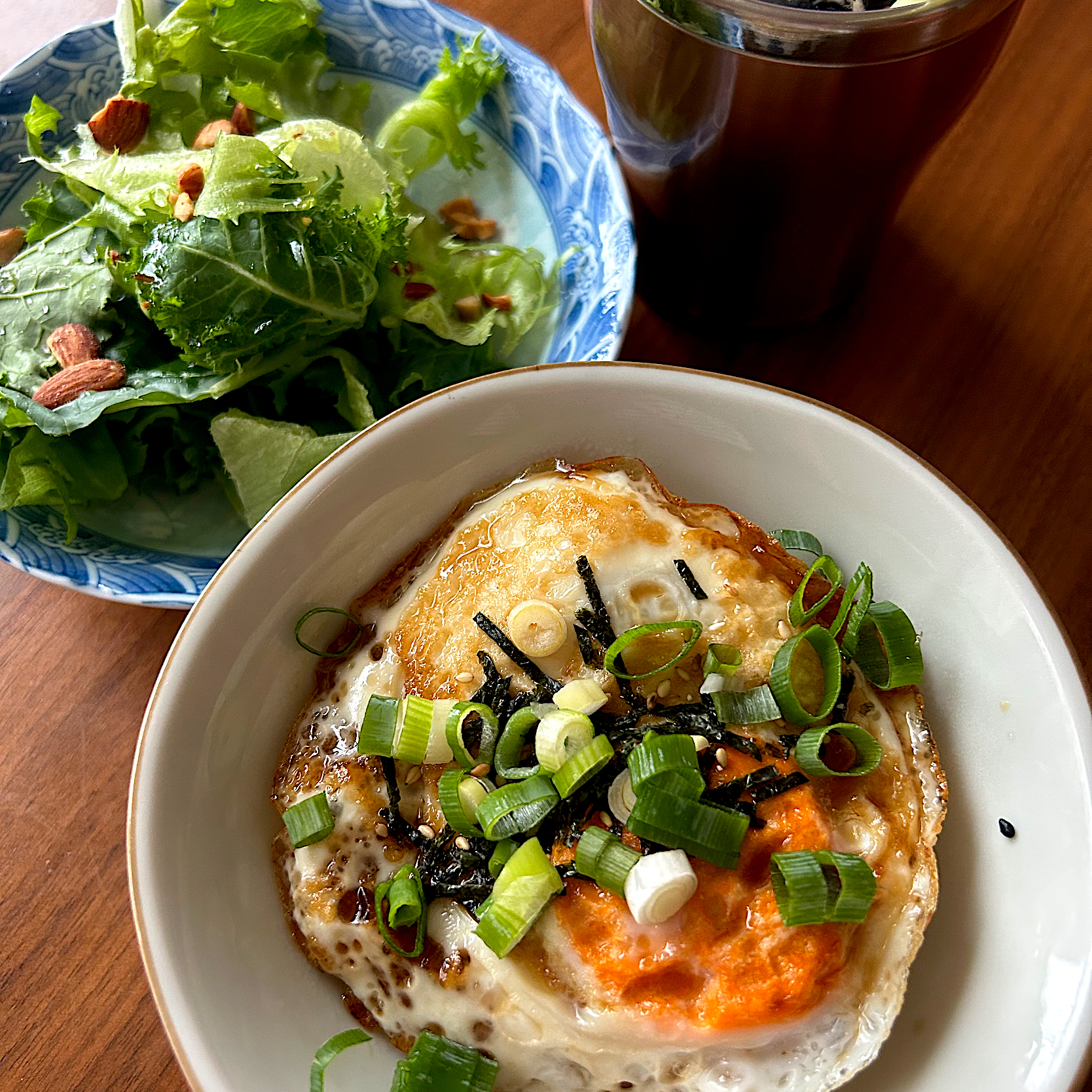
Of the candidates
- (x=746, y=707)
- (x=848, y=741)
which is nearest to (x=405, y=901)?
(x=746, y=707)

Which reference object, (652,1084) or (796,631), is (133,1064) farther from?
(796,631)

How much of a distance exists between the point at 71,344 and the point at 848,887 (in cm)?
159

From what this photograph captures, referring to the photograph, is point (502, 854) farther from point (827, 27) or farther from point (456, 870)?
point (827, 27)

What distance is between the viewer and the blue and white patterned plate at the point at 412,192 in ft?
5.28

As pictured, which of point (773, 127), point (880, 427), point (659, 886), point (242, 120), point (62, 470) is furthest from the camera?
point (242, 120)

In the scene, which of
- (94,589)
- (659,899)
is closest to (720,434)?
(659,899)

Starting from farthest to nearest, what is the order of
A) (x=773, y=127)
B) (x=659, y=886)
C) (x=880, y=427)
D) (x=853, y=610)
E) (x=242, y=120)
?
(x=242, y=120)
(x=880, y=427)
(x=773, y=127)
(x=853, y=610)
(x=659, y=886)

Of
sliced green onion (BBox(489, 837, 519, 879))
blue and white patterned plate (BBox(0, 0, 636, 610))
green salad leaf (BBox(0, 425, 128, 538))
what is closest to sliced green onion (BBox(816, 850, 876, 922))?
sliced green onion (BBox(489, 837, 519, 879))

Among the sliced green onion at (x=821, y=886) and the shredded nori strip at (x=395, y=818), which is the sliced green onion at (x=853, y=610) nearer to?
the sliced green onion at (x=821, y=886)

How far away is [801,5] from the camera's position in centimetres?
125

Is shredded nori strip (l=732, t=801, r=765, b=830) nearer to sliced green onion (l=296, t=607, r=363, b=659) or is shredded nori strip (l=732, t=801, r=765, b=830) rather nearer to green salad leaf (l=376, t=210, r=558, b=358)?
sliced green onion (l=296, t=607, r=363, b=659)

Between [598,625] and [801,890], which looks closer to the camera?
[801,890]

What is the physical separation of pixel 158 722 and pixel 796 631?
2.49 feet

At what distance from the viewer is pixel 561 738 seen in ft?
3.49
